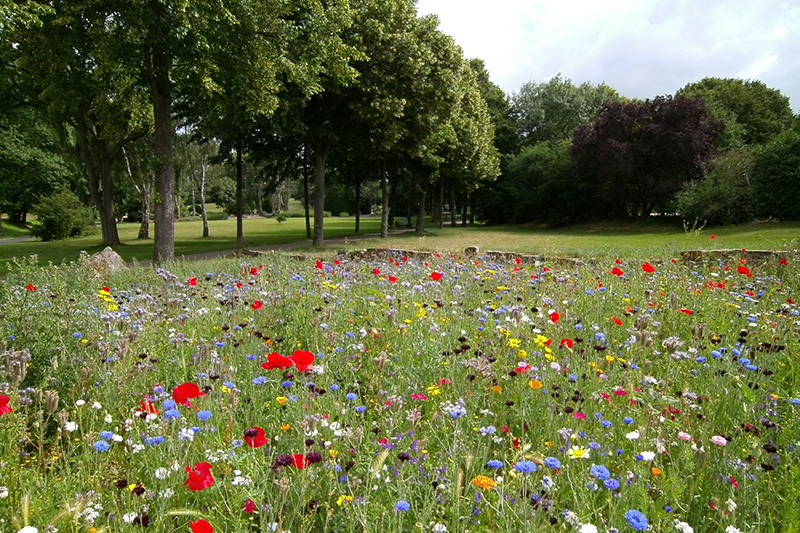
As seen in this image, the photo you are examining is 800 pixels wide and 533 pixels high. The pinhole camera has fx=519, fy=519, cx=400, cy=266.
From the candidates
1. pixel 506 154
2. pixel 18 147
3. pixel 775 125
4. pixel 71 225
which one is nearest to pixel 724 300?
pixel 18 147

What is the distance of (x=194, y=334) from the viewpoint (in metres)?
4.00

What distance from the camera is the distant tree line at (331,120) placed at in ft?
44.5

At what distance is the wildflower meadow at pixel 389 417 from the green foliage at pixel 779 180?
26775 mm

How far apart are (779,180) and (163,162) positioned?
95.5ft

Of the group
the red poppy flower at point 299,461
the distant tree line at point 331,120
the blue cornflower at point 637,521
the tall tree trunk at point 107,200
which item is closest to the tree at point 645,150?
the distant tree line at point 331,120

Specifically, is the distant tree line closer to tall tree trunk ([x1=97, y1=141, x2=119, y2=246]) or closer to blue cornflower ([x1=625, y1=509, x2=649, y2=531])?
tall tree trunk ([x1=97, y1=141, x2=119, y2=246])

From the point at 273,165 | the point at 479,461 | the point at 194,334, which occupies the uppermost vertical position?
the point at 273,165

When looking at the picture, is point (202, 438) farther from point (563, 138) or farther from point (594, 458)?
point (563, 138)

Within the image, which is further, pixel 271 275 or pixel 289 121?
pixel 289 121

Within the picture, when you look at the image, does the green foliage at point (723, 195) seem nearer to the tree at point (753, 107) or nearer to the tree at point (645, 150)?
the tree at point (645, 150)

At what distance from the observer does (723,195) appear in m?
29.1

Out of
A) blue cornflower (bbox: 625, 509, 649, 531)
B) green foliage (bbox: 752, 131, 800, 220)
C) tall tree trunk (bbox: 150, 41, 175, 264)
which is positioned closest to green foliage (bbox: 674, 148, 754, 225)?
green foliage (bbox: 752, 131, 800, 220)

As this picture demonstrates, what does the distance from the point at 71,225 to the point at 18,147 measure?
21.0 ft

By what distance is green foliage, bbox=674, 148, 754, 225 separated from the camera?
1113 inches
